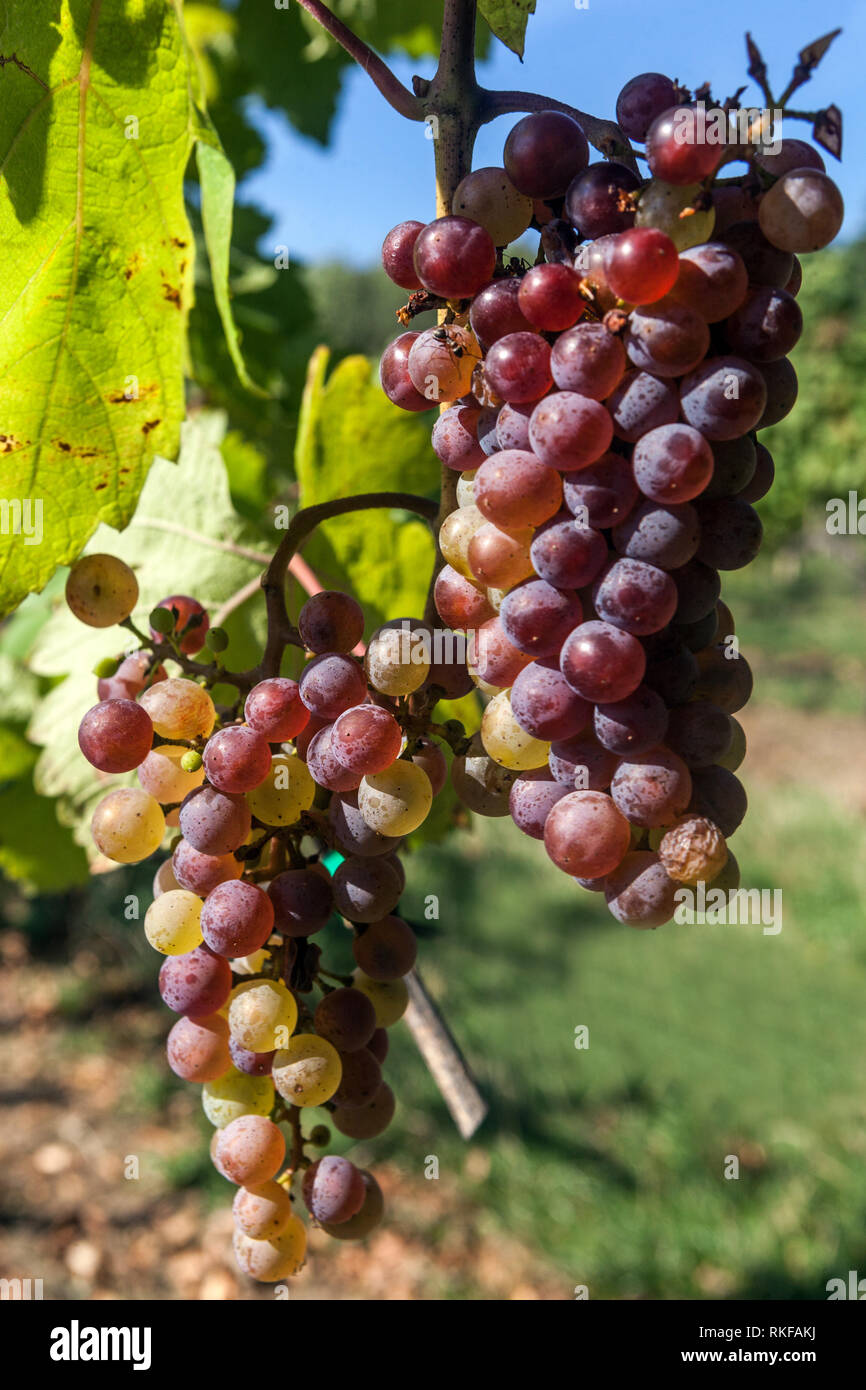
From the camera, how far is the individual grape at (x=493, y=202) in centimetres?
52

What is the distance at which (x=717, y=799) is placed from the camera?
21.4 inches

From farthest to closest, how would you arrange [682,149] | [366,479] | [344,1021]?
[366,479]
[344,1021]
[682,149]

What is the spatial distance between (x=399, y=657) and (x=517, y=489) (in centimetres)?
12

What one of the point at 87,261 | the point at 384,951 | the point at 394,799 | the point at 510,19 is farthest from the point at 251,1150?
the point at 510,19

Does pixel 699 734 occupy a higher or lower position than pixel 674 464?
lower

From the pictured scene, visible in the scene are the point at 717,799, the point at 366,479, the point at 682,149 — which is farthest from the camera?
the point at 366,479

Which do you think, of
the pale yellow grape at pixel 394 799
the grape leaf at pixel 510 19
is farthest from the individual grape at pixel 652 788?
the grape leaf at pixel 510 19

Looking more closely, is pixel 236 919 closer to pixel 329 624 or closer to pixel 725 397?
pixel 329 624

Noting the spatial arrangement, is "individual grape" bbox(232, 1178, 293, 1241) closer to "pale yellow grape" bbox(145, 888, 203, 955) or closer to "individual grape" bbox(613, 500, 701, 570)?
"pale yellow grape" bbox(145, 888, 203, 955)

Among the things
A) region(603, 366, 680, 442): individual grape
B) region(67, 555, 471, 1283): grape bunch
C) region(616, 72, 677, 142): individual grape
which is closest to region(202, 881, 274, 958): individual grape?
region(67, 555, 471, 1283): grape bunch

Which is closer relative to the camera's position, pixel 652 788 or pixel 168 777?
pixel 652 788

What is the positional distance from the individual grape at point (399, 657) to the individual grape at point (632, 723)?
4.3 inches

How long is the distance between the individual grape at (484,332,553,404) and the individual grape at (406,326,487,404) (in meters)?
0.04

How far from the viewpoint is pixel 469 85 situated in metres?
0.57
